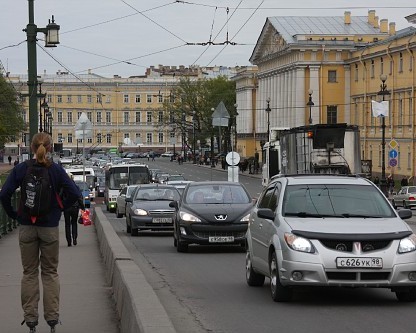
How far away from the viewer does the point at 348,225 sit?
1227cm

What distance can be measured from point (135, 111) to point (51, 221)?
7251 inches

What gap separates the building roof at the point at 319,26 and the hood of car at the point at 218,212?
9063cm

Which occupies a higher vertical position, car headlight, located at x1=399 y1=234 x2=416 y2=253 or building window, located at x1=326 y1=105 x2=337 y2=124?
building window, located at x1=326 y1=105 x2=337 y2=124

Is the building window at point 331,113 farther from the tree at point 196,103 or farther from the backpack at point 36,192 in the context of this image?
the backpack at point 36,192

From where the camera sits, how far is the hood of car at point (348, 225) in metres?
12.1

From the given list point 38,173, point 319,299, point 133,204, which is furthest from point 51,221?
point 133,204

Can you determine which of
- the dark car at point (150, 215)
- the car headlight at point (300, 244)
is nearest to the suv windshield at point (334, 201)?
the car headlight at point (300, 244)

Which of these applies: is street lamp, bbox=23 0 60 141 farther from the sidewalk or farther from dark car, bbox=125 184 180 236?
dark car, bbox=125 184 180 236

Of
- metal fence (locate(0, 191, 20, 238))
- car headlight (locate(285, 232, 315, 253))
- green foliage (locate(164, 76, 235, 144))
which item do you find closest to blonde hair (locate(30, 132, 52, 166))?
car headlight (locate(285, 232, 315, 253))

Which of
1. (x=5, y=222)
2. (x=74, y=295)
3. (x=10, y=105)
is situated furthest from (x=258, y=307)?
(x=10, y=105)

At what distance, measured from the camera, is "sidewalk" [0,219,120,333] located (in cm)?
1105

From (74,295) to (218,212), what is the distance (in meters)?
8.28

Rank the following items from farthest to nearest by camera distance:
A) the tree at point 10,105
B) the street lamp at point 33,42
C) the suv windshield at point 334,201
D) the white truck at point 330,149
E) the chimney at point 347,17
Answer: the chimney at point 347,17 → the tree at point 10,105 → the white truck at point 330,149 → the street lamp at point 33,42 → the suv windshield at point 334,201

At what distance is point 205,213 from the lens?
21.9 meters
